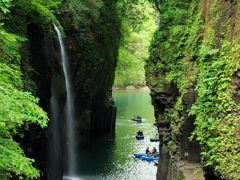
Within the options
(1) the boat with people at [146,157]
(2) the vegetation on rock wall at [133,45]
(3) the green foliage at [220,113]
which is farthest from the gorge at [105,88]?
(1) the boat with people at [146,157]

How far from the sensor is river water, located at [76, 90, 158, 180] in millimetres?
24938

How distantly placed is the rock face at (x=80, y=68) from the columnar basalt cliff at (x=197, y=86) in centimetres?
527

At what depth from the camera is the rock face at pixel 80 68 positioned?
19.5 m

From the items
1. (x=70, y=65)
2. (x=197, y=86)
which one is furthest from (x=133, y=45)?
(x=197, y=86)

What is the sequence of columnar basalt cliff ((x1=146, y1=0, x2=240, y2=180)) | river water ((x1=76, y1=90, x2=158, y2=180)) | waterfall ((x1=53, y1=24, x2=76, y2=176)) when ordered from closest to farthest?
1. columnar basalt cliff ((x1=146, y1=0, x2=240, y2=180))
2. river water ((x1=76, y1=90, x2=158, y2=180))
3. waterfall ((x1=53, y1=24, x2=76, y2=176))

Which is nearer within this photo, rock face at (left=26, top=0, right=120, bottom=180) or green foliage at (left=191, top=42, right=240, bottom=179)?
green foliage at (left=191, top=42, right=240, bottom=179)

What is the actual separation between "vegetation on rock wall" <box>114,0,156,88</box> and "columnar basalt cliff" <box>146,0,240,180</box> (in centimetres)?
1307

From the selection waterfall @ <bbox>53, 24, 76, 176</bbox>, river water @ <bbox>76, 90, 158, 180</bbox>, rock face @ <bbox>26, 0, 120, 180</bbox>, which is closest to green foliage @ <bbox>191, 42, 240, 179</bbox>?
rock face @ <bbox>26, 0, 120, 180</bbox>

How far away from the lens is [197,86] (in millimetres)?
13750

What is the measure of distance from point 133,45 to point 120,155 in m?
44.2

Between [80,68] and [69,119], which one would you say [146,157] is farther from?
[80,68]

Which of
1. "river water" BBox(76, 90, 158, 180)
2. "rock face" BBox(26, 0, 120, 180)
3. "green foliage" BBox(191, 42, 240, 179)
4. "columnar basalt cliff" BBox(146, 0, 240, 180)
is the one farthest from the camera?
"river water" BBox(76, 90, 158, 180)

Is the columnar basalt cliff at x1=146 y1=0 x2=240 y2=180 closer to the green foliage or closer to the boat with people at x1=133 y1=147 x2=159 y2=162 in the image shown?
the green foliage

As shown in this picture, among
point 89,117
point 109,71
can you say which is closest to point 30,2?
point 89,117
